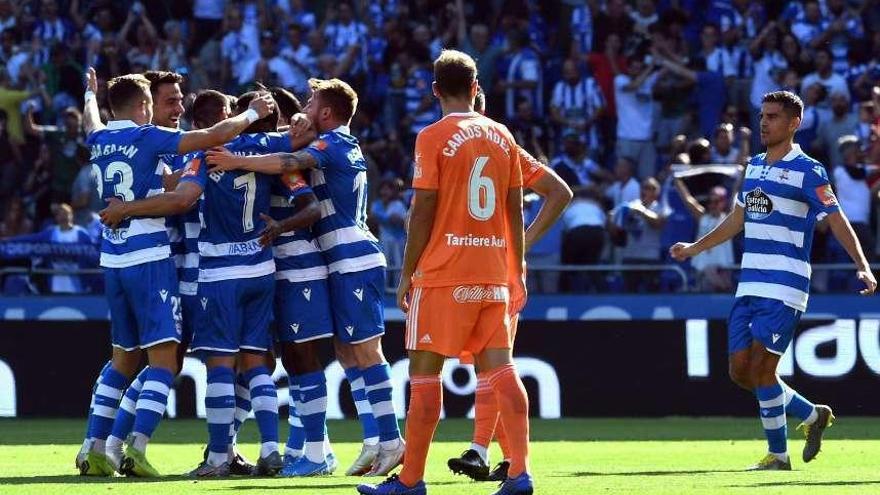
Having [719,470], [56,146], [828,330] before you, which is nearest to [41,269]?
[56,146]

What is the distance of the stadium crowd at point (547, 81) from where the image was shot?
1864 centimetres

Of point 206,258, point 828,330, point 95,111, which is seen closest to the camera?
point 206,258

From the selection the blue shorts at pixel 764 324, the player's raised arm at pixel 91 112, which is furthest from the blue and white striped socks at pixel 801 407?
the player's raised arm at pixel 91 112

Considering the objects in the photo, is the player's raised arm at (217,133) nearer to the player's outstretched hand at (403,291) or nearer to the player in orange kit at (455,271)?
the player in orange kit at (455,271)

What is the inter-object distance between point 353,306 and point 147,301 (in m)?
1.29

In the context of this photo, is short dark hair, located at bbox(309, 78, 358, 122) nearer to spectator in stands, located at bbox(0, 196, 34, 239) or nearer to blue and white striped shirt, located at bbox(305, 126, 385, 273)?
blue and white striped shirt, located at bbox(305, 126, 385, 273)

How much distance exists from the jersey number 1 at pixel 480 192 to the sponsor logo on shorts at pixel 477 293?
34 cm

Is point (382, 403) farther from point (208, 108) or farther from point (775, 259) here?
point (775, 259)

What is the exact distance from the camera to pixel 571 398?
16.6m

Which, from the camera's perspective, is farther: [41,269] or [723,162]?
[723,162]

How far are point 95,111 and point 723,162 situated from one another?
957 centimetres

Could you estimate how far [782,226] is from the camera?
10758 millimetres

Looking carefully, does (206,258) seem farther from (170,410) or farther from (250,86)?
(250,86)

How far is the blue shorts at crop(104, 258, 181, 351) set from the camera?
34.3 feet
